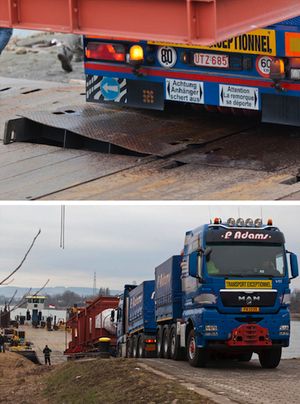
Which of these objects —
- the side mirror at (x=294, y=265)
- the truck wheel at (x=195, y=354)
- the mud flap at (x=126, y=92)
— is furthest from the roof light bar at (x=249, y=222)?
the mud flap at (x=126, y=92)

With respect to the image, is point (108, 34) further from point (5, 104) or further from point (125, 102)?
point (5, 104)

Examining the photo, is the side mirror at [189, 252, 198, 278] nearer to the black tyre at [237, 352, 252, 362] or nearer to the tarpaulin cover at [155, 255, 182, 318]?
the tarpaulin cover at [155, 255, 182, 318]

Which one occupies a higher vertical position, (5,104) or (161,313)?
(5,104)

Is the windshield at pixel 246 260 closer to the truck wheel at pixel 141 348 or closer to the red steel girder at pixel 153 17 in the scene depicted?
the red steel girder at pixel 153 17

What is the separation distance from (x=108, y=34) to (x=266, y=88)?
3000mm

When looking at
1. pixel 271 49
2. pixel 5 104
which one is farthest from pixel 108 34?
pixel 5 104

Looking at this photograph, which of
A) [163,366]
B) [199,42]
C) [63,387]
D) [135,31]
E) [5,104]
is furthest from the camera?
[5,104]

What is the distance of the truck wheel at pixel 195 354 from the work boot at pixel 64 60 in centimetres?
1138

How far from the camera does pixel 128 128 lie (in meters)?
10.6

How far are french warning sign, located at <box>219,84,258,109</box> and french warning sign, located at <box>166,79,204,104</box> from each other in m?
0.40

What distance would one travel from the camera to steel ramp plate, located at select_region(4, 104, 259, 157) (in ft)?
32.4

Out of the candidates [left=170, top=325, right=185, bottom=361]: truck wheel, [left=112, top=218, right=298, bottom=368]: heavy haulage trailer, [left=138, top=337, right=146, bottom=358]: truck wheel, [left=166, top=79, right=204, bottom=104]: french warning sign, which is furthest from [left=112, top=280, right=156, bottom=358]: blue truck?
[left=166, top=79, right=204, bottom=104]: french warning sign

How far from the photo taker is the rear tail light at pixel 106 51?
1045 cm

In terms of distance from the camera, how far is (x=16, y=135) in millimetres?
10531
